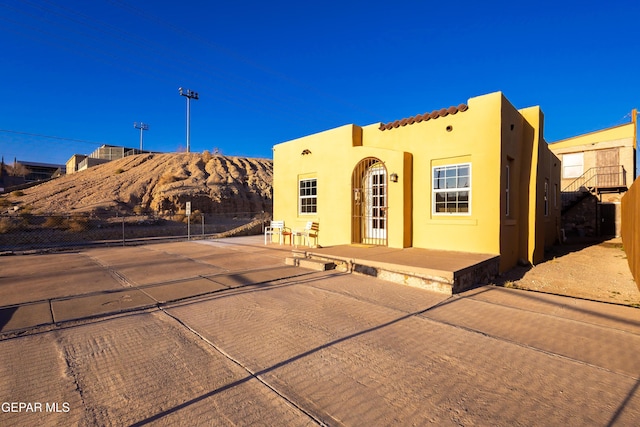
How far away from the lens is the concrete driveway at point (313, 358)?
236 cm

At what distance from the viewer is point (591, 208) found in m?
20.4

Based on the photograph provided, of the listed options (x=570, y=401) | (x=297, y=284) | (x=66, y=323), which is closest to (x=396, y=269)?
(x=297, y=284)

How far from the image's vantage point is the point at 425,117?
29.8 feet

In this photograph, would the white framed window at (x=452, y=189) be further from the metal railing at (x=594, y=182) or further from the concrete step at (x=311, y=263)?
the metal railing at (x=594, y=182)

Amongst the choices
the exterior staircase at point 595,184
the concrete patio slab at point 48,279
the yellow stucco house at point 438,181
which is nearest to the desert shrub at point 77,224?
the concrete patio slab at point 48,279

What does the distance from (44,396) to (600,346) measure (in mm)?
5376

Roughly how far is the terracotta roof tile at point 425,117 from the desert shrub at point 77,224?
20759mm

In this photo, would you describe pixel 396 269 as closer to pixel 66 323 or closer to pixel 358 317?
pixel 358 317

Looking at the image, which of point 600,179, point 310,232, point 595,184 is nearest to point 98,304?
point 310,232

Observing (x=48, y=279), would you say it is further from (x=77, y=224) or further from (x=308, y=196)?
(x=77, y=224)

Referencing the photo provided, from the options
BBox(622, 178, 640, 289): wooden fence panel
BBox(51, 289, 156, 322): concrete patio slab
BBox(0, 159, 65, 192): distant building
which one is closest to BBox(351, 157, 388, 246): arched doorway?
BBox(622, 178, 640, 289): wooden fence panel

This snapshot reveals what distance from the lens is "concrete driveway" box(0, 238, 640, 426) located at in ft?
7.75

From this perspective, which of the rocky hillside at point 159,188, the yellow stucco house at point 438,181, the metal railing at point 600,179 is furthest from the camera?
the rocky hillside at point 159,188

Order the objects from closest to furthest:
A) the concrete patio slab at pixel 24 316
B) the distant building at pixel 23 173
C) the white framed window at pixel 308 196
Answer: the concrete patio slab at pixel 24 316
the white framed window at pixel 308 196
the distant building at pixel 23 173
